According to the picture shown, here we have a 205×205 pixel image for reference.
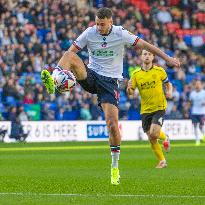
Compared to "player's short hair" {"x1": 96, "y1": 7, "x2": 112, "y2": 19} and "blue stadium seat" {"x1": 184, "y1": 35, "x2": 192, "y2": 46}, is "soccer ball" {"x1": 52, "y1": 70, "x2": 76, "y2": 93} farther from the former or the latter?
"blue stadium seat" {"x1": 184, "y1": 35, "x2": 192, "y2": 46}

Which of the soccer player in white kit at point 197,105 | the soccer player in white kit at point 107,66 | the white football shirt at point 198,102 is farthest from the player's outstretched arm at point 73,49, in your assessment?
the white football shirt at point 198,102

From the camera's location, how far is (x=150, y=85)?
18078 millimetres

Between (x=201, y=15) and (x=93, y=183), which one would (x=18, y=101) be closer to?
(x=201, y=15)

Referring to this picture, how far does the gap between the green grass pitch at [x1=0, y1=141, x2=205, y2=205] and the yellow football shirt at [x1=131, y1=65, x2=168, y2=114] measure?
126 centimetres

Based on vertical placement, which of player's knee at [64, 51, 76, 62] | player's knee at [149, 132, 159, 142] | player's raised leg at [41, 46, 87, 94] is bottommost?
player's knee at [149, 132, 159, 142]

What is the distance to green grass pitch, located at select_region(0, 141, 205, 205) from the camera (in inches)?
420

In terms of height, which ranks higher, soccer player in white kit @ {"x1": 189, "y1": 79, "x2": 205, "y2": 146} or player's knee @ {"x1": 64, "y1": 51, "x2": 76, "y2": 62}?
player's knee @ {"x1": 64, "y1": 51, "x2": 76, "y2": 62}

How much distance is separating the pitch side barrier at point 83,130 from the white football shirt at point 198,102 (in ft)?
10.9

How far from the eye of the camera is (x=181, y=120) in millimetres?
34188

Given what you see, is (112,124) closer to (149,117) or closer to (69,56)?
(69,56)

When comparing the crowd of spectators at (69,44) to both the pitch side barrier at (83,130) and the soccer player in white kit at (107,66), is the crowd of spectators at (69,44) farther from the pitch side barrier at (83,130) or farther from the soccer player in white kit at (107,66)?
the soccer player in white kit at (107,66)

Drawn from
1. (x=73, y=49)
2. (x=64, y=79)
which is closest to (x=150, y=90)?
(x=73, y=49)

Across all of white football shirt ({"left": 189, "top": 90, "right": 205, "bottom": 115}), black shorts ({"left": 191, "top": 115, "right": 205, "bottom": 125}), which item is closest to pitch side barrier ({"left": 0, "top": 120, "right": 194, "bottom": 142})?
black shorts ({"left": 191, "top": 115, "right": 205, "bottom": 125})

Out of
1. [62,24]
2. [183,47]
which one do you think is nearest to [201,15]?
[183,47]
